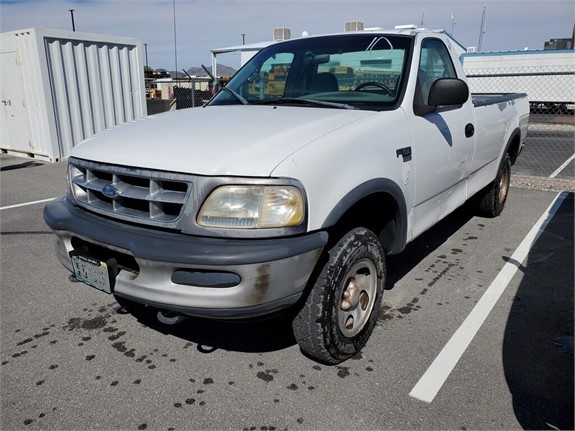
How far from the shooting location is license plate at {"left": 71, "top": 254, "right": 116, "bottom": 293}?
8.19ft

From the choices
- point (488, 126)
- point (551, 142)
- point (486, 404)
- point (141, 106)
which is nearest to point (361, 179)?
point (486, 404)

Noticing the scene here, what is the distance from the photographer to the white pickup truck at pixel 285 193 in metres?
2.25

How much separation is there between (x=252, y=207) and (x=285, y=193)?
0.17 metres

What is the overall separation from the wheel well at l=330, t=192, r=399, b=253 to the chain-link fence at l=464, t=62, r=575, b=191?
5830mm

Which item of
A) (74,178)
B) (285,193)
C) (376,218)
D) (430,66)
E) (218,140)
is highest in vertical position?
(430,66)

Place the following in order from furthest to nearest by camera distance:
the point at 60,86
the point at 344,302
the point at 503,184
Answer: the point at 60,86
the point at 503,184
the point at 344,302

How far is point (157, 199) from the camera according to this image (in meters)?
2.37

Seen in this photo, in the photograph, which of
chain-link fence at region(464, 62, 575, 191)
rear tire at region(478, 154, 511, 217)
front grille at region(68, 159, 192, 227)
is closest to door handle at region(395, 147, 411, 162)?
front grille at region(68, 159, 192, 227)

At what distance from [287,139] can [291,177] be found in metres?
0.29

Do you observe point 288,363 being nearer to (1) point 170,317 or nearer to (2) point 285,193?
(1) point 170,317

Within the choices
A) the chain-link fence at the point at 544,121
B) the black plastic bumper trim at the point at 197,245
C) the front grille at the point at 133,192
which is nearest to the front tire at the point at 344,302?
the black plastic bumper trim at the point at 197,245

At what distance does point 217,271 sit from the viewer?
2.21 meters

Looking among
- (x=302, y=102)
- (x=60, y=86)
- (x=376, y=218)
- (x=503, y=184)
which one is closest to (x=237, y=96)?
(x=302, y=102)

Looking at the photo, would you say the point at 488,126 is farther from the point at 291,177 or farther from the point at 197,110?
the point at 291,177
